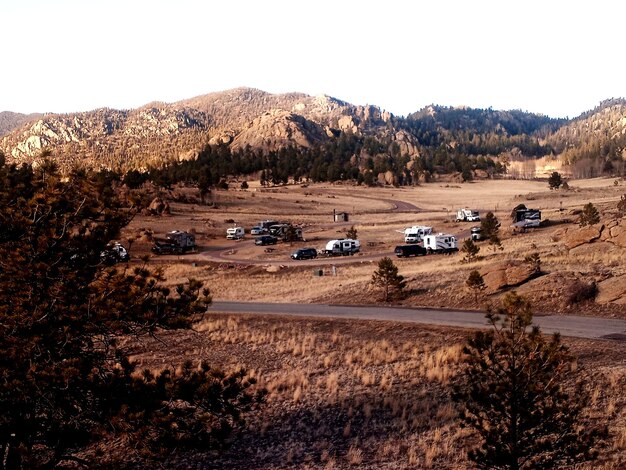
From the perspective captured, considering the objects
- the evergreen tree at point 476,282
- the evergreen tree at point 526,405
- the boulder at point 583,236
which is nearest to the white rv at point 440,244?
the boulder at point 583,236

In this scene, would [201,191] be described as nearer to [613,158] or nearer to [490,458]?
[490,458]

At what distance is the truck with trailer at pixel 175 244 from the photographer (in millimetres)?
65250

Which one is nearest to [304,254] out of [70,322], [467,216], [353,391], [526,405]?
[467,216]

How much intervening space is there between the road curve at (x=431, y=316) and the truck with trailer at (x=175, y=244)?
29.2 m

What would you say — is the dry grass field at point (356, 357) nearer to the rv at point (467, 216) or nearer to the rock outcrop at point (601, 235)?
the rock outcrop at point (601, 235)

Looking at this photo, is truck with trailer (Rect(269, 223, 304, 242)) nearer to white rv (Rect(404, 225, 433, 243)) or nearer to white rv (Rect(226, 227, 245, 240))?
white rv (Rect(226, 227, 245, 240))

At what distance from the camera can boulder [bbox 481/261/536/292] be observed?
103 ft

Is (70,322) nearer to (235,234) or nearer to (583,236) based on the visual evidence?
Answer: (583,236)

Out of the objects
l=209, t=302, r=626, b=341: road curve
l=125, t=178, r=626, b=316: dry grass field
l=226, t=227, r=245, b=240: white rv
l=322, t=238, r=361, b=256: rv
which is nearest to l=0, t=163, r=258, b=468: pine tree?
l=125, t=178, r=626, b=316: dry grass field

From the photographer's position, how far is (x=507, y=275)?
104ft

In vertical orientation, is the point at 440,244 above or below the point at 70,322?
below

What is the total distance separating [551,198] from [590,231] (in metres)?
67.8

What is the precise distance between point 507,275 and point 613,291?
5.78m

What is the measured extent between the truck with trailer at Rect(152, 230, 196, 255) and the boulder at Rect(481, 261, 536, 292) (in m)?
A: 42.4
